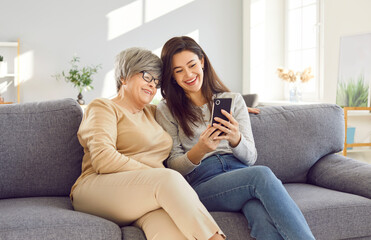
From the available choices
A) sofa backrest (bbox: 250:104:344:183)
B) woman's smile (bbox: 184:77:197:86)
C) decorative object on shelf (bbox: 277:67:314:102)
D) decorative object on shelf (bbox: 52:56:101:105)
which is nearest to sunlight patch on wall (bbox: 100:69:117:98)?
decorative object on shelf (bbox: 52:56:101:105)

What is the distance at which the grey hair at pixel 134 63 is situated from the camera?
1948 mm

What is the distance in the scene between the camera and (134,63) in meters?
1.95

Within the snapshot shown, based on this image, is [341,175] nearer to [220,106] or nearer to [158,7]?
[220,106]

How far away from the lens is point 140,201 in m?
1.58

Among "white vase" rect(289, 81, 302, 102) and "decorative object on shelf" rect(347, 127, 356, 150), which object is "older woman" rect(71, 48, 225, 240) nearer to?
"decorative object on shelf" rect(347, 127, 356, 150)

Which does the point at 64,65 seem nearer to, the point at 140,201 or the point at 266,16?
the point at 266,16

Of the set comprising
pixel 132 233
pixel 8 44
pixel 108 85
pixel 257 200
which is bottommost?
pixel 132 233

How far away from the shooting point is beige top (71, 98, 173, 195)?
5.63ft

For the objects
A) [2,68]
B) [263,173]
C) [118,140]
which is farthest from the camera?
[2,68]

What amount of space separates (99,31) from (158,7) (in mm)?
921

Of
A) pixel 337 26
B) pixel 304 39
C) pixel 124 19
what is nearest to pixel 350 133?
pixel 337 26

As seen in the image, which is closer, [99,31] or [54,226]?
[54,226]

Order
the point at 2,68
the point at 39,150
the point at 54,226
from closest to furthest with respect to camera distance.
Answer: the point at 54,226
the point at 39,150
the point at 2,68

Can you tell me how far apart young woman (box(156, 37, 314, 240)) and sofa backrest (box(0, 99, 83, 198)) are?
17.4 inches
